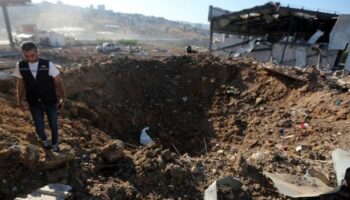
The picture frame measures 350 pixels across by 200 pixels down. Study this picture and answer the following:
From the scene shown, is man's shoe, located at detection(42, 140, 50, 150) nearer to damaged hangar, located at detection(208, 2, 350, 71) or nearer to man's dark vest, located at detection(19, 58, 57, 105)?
man's dark vest, located at detection(19, 58, 57, 105)

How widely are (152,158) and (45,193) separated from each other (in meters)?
1.45

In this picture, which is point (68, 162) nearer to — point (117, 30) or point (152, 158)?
point (152, 158)

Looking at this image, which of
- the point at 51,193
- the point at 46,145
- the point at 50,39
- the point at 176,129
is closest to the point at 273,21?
the point at 176,129

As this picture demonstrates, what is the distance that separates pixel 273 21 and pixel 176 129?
12.1 m

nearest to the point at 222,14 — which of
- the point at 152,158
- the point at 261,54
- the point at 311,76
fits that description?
the point at 261,54

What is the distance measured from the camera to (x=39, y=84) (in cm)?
397

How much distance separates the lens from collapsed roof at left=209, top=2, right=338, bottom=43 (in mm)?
15366

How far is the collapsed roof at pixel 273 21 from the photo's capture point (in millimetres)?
15366

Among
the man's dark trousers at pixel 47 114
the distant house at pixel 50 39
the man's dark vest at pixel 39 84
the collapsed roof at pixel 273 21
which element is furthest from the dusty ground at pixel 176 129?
the distant house at pixel 50 39

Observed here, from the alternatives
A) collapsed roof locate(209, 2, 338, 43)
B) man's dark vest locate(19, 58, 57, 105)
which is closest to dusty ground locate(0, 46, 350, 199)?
man's dark vest locate(19, 58, 57, 105)

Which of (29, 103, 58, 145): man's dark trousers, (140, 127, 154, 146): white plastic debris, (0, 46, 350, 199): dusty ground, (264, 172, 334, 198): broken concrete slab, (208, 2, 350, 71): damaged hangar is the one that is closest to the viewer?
(264, 172, 334, 198): broken concrete slab

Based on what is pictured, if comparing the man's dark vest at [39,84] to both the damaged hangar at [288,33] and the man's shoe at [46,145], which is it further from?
the damaged hangar at [288,33]

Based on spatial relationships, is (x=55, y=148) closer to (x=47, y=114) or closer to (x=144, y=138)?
(x=47, y=114)

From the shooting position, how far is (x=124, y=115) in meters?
8.00
